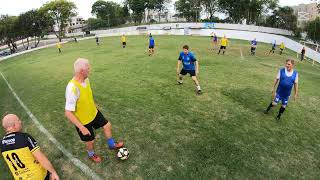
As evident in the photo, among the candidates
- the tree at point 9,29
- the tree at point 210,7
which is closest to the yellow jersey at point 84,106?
the tree at point 9,29

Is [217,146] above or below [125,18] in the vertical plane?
below

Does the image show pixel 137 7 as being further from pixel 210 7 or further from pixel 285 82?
pixel 285 82

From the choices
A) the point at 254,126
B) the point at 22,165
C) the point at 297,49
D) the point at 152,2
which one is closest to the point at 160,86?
the point at 254,126

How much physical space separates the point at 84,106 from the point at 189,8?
10532 cm

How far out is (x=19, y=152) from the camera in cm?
411

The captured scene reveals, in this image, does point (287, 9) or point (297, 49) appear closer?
point (297, 49)

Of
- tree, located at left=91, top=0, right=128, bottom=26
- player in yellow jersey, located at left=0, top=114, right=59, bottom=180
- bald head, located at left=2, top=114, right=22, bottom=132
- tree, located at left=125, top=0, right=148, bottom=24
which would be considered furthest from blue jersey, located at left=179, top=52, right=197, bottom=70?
tree, located at left=91, top=0, right=128, bottom=26

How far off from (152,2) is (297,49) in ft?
263

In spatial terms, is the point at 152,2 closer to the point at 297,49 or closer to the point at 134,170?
the point at 297,49

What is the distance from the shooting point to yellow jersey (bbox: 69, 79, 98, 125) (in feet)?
17.8

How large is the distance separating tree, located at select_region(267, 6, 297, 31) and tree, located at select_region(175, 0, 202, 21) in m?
25.8

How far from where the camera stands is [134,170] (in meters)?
6.29

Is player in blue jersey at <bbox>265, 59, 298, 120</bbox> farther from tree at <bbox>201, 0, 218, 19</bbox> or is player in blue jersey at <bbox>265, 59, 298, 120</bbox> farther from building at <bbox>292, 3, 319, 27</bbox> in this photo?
tree at <bbox>201, 0, 218, 19</bbox>

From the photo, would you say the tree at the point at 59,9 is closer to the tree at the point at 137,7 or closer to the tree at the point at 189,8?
the tree at the point at 137,7
